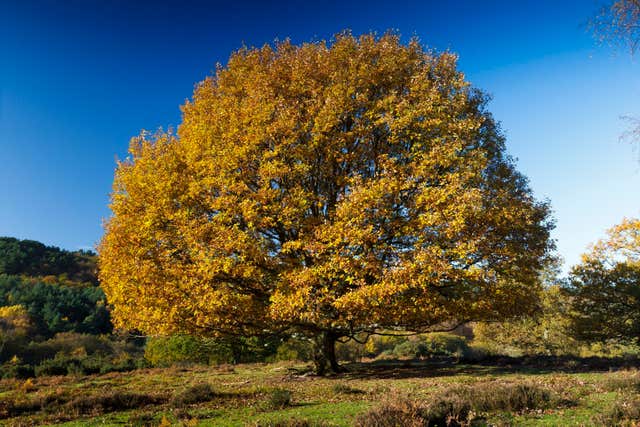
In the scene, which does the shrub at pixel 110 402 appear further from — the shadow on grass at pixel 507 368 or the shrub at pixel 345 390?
the shadow on grass at pixel 507 368

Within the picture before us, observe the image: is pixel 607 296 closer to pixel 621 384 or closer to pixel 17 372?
pixel 621 384

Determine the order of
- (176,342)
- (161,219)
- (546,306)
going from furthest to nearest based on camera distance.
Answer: (546,306), (176,342), (161,219)

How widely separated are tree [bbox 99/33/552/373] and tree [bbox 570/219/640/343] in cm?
1058

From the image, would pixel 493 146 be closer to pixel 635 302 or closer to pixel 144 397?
pixel 635 302

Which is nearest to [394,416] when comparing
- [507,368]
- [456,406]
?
[456,406]

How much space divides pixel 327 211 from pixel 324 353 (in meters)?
7.25

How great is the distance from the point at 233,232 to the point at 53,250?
93330 mm

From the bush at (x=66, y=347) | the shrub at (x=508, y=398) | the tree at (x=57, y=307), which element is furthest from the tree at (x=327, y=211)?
the tree at (x=57, y=307)

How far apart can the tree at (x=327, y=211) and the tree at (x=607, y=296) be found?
1058 cm

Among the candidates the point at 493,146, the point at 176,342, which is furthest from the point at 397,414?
the point at 176,342

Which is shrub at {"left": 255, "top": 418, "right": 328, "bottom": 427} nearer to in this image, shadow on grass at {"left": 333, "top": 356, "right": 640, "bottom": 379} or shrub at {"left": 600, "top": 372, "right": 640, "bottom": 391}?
shrub at {"left": 600, "top": 372, "right": 640, "bottom": 391}

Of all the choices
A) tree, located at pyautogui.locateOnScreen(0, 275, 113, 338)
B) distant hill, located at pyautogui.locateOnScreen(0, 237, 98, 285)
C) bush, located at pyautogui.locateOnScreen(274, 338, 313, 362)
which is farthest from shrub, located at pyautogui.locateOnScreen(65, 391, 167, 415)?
distant hill, located at pyautogui.locateOnScreen(0, 237, 98, 285)

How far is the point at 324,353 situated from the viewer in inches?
783

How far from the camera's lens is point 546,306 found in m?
35.8
